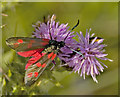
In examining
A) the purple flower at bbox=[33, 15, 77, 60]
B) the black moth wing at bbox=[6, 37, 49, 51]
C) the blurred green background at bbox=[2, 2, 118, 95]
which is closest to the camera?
the black moth wing at bbox=[6, 37, 49, 51]

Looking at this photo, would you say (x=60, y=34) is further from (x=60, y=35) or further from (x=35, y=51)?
(x=35, y=51)

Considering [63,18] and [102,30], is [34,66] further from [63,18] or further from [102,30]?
[102,30]

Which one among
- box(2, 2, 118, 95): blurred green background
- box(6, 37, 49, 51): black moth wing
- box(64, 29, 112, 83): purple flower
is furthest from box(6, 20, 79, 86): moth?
box(2, 2, 118, 95): blurred green background

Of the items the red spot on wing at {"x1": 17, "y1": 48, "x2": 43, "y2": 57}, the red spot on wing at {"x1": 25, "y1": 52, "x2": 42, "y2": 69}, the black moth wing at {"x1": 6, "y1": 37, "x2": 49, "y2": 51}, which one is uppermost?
the black moth wing at {"x1": 6, "y1": 37, "x2": 49, "y2": 51}

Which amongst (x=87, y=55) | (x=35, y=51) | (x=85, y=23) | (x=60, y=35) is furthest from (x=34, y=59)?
Result: (x=85, y=23)

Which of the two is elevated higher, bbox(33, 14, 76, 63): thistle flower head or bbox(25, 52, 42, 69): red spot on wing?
bbox(33, 14, 76, 63): thistle flower head

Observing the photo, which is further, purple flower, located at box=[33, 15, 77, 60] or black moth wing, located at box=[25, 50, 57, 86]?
purple flower, located at box=[33, 15, 77, 60]

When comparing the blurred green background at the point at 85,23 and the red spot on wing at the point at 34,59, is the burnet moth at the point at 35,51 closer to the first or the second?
the red spot on wing at the point at 34,59

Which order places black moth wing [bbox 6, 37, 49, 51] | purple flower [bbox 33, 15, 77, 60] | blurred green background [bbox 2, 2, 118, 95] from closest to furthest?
black moth wing [bbox 6, 37, 49, 51]
purple flower [bbox 33, 15, 77, 60]
blurred green background [bbox 2, 2, 118, 95]

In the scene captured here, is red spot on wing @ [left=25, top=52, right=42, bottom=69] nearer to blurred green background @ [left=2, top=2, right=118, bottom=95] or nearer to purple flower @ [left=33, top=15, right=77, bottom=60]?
purple flower @ [left=33, top=15, right=77, bottom=60]
